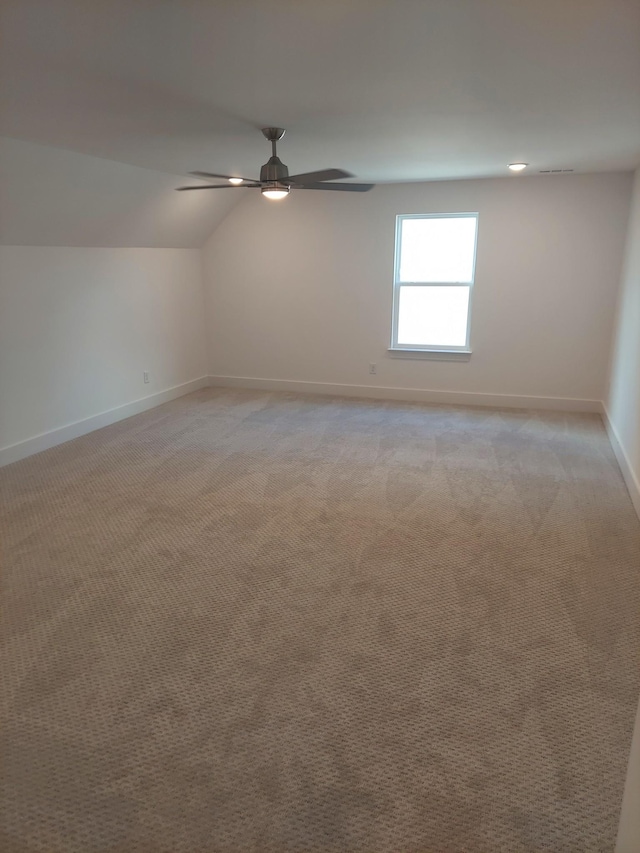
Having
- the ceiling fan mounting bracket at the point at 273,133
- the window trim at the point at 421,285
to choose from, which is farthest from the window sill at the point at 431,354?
the ceiling fan mounting bracket at the point at 273,133

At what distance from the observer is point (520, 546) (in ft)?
9.79

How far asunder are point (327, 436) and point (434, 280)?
2.25 metres

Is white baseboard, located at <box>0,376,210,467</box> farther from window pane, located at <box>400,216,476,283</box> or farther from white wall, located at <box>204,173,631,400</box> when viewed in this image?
Answer: window pane, located at <box>400,216,476,283</box>

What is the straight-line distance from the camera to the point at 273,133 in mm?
3070

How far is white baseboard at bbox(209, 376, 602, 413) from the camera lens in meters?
5.57

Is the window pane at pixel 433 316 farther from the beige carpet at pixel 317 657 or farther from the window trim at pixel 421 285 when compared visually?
the beige carpet at pixel 317 657

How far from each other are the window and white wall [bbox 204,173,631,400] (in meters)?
0.13

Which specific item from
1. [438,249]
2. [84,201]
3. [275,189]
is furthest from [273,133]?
[438,249]

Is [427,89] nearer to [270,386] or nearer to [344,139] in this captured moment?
[344,139]

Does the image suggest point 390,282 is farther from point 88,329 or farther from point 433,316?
point 88,329

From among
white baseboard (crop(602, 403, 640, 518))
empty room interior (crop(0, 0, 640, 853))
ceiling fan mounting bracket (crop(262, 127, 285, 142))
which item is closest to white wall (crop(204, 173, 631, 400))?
empty room interior (crop(0, 0, 640, 853))

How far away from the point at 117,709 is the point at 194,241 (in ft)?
17.7

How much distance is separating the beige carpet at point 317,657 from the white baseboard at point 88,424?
26cm

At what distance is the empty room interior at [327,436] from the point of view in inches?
64.8
